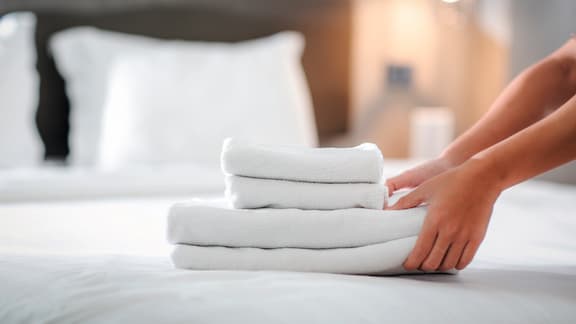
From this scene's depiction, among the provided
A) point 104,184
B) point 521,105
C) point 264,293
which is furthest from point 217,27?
point 264,293

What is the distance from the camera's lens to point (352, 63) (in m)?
3.04

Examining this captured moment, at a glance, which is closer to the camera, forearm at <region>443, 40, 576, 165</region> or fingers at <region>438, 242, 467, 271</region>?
fingers at <region>438, 242, 467, 271</region>

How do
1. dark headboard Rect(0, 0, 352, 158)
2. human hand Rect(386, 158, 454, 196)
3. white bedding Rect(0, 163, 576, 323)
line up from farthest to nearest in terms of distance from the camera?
1. dark headboard Rect(0, 0, 352, 158)
2. human hand Rect(386, 158, 454, 196)
3. white bedding Rect(0, 163, 576, 323)

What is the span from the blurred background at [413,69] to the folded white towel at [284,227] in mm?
2103

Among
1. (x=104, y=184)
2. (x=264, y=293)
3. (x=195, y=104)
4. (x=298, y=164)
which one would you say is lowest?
(x=104, y=184)

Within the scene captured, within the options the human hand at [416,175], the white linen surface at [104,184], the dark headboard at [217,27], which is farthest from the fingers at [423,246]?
the dark headboard at [217,27]

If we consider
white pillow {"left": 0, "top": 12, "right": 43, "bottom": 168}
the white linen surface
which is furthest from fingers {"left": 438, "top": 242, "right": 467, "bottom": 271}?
→ white pillow {"left": 0, "top": 12, "right": 43, "bottom": 168}

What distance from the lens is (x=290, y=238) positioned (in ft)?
2.75

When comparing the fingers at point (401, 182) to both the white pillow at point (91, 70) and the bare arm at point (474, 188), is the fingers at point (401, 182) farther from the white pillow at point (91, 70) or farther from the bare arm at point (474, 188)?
the white pillow at point (91, 70)

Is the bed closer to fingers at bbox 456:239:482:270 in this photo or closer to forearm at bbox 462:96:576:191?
fingers at bbox 456:239:482:270

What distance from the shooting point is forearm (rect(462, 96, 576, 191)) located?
865 millimetres

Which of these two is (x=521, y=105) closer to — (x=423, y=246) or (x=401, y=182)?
(x=401, y=182)

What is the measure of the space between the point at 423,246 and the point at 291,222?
0.17m

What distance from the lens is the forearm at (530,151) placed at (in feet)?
2.84
